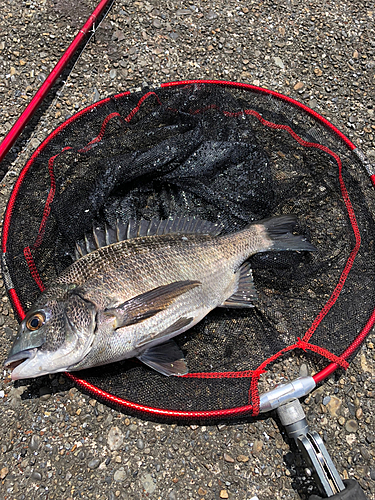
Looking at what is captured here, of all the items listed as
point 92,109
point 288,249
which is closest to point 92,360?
point 288,249

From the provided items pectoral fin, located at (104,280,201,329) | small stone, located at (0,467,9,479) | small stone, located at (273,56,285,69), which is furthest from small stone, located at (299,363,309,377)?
small stone, located at (273,56,285,69)

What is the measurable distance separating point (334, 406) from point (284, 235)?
60.3 inches

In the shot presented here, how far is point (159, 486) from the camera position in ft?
9.64

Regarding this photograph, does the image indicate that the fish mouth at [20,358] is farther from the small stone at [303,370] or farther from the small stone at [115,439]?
the small stone at [303,370]

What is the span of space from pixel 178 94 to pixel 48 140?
1.29m

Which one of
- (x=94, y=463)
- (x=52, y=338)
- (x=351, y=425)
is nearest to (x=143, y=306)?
(x=52, y=338)

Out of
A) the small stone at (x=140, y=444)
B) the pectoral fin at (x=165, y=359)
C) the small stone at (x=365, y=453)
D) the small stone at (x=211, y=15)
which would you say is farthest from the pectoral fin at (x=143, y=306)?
the small stone at (x=211, y=15)

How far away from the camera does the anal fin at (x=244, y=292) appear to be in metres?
3.19

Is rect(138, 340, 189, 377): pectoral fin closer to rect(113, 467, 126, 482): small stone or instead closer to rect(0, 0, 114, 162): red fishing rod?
rect(113, 467, 126, 482): small stone

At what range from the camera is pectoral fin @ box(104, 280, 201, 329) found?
273cm

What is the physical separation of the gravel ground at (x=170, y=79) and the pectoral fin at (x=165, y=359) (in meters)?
0.57

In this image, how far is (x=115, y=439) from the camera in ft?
10.0

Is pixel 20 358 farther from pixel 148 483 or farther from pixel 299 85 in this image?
pixel 299 85

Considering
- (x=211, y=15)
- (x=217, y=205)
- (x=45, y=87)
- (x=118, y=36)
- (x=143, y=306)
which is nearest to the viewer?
(x=143, y=306)
